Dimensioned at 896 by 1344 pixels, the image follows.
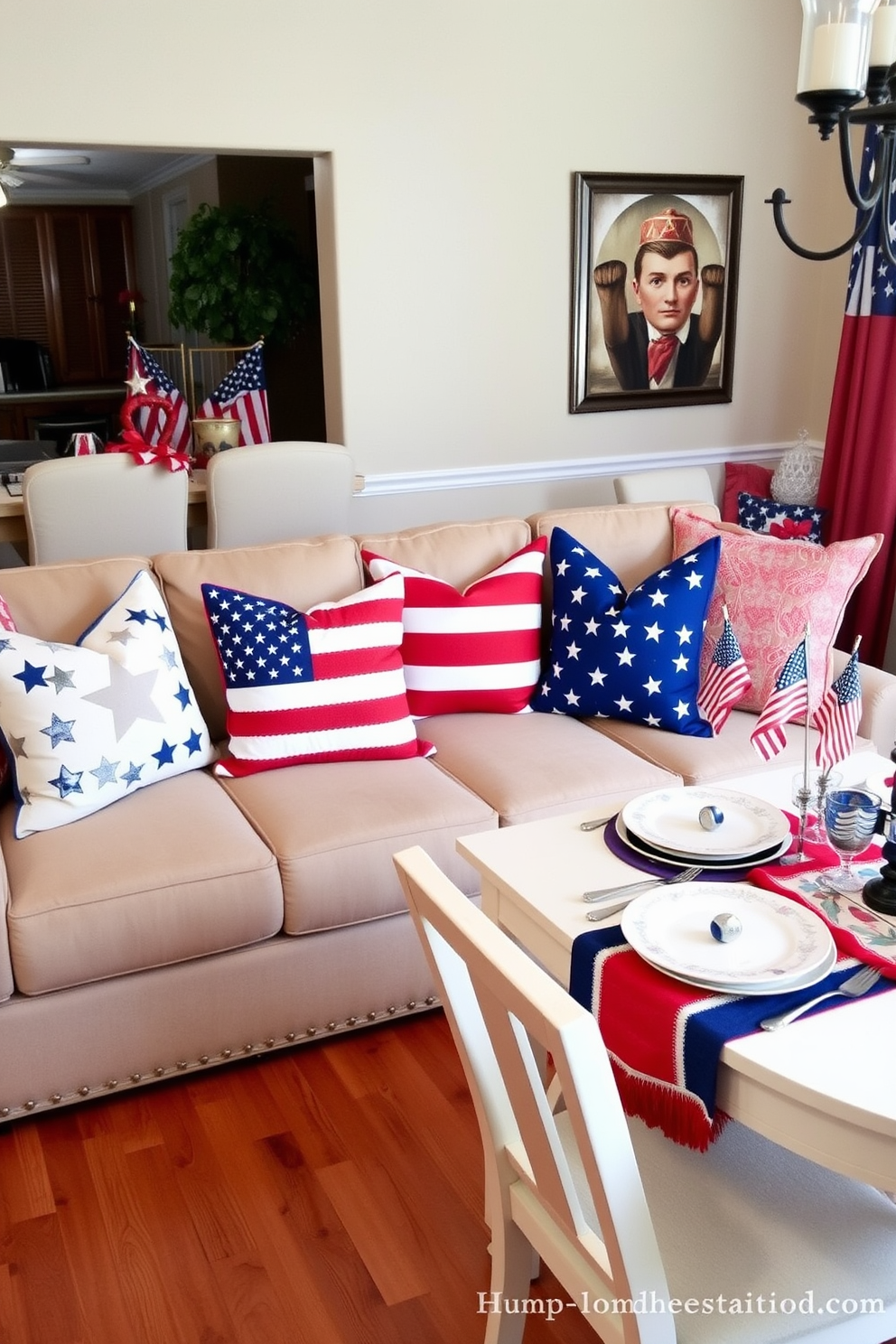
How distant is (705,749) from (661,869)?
109 cm

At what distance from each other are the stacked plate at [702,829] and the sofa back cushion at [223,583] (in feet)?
4.01

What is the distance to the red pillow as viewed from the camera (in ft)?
15.5

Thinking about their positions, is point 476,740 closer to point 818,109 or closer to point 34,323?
point 818,109

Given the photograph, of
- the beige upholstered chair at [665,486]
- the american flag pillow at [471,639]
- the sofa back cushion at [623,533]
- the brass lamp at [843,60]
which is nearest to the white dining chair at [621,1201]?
the brass lamp at [843,60]

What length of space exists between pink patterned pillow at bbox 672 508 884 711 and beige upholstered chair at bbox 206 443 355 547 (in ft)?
4.63

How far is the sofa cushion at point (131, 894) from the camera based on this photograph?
2098 mm

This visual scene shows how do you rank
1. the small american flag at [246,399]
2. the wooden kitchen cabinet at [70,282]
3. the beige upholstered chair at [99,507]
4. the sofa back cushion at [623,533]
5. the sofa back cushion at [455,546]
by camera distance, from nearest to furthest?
the sofa back cushion at [455,546], the sofa back cushion at [623,533], the beige upholstered chair at [99,507], the small american flag at [246,399], the wooden kitchen cabinet at [70,282]

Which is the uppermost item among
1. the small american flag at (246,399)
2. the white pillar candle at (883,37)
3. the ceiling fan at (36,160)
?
the ceiling fan at (36,160)

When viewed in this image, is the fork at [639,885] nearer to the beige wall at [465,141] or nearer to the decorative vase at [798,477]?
the beige wall at [465,141]

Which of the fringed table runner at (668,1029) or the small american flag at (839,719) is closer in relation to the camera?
the fringed table runner at (668,1029)

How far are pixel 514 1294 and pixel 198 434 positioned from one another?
356cm

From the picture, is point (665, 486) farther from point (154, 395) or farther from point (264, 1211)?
point (264, 1211)

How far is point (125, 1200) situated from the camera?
6.65 feet

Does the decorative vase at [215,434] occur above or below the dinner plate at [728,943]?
above
